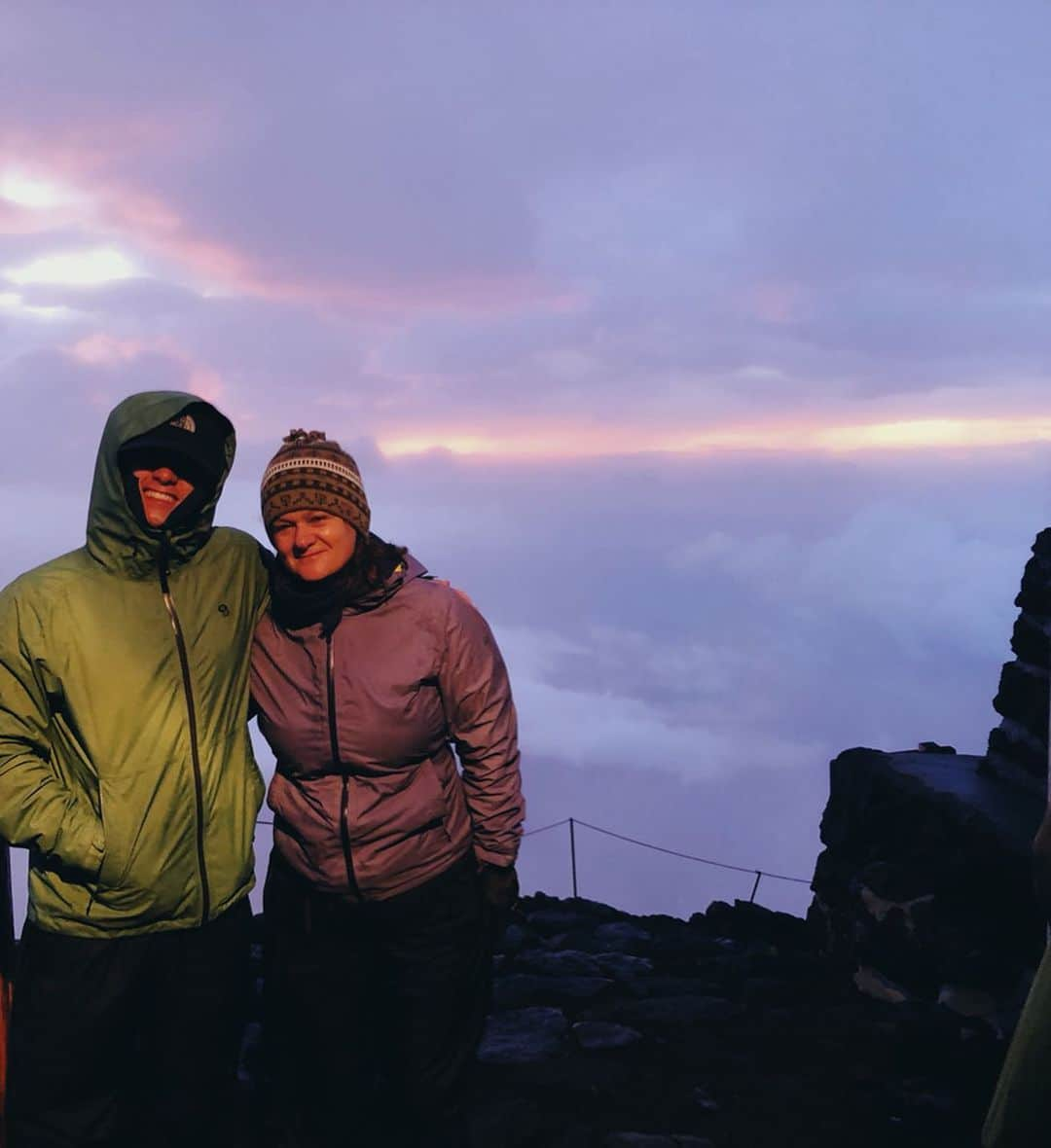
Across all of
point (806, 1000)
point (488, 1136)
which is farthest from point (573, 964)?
point (488, 1136)

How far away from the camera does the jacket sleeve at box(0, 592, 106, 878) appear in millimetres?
3744

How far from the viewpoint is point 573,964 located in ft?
26.4

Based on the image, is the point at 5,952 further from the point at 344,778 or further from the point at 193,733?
the point at 344,778

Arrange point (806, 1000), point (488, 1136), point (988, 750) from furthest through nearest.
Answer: point (988, 750) < point (806, 1000) < point (488, 1136)

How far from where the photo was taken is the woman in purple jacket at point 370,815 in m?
3.99

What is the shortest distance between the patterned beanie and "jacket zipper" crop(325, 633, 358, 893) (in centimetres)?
37

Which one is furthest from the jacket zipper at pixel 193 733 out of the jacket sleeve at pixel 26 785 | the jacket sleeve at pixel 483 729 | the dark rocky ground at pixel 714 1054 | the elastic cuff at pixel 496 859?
the dark rocky ground at pixel 714 1054

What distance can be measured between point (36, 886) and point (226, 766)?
626 millimetres

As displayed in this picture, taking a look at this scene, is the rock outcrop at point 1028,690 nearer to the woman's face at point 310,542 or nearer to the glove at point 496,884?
the glove at point 496,884

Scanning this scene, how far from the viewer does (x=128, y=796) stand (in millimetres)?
3791

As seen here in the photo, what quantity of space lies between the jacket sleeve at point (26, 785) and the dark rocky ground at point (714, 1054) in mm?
2549

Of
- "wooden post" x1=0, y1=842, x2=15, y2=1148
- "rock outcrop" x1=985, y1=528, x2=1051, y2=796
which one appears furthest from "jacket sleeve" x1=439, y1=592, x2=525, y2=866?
"rock outcrop" x1=985, y1=528, x2=1051, y2=796

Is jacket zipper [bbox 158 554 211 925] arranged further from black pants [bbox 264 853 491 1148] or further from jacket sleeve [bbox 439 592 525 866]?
jacket sleeve [bbox 439 592 525 866]

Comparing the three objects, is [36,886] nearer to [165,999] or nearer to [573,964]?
[165,999]
